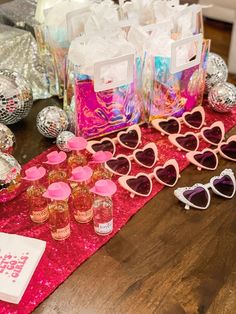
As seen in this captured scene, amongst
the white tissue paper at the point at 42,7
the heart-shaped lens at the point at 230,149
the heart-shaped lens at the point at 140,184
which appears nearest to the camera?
the heart-shaped lens at the point at 140,184

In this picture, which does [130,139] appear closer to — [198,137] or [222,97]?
[198,137]

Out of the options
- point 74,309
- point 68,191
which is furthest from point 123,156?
point 74,309

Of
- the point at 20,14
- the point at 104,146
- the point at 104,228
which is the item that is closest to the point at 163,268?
the point at 104,228

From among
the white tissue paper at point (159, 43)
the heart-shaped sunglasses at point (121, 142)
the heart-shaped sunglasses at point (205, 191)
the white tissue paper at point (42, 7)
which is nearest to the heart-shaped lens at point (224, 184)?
the heart-shaped sunglasses at point (205, 191)

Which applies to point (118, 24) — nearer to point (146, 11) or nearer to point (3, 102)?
point (146, 11)

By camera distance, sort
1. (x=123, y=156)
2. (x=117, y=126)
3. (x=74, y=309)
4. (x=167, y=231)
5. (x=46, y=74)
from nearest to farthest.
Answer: (x=74, y=309) → (x=167, y=231) → (x=123, y=156) → (x=117, y=126) → (x=46, y=74)


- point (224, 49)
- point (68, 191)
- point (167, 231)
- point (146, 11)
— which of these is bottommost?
point (224, 49)

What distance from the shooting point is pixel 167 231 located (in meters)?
0.73

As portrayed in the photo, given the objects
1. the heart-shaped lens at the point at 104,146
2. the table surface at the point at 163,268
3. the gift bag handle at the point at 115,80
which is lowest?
the table surface at the point at 163,268

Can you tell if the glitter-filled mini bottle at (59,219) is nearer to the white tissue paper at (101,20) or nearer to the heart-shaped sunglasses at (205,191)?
the heart-shaped sunglasses at (205,191)

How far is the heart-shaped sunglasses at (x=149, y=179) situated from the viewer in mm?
810

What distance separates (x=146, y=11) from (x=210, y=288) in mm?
680

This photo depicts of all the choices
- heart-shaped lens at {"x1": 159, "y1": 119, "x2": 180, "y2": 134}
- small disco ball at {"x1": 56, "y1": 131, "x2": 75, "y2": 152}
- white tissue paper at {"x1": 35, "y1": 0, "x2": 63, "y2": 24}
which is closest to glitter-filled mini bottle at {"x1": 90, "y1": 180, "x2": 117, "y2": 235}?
small disco ball at {"x1": 56, "y1": 131, "x2": 75, "y2": 152}

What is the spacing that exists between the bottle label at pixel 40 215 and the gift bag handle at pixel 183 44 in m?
0.44
